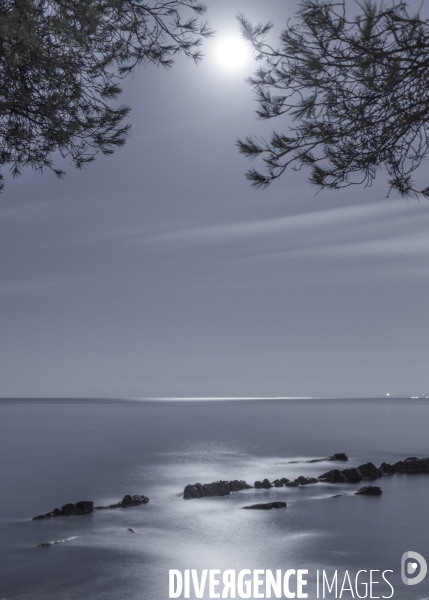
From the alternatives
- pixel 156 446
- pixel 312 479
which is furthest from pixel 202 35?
pixel 156 446

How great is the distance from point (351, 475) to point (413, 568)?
55.0 ft

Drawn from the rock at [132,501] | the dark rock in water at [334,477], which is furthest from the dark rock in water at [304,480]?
the rock at [132,501]

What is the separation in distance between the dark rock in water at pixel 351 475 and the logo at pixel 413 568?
1390 cm

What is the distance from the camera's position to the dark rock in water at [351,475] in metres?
34.0

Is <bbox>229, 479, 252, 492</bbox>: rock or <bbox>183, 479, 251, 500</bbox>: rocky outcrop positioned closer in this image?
<bbox>183, 479, 251, 500</bbox>: rocky outcrop

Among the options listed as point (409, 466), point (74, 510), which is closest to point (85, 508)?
point (74, 510)

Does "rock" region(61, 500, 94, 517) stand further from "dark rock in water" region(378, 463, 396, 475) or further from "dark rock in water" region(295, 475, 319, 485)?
"dark rock in water" region(378, 463, 396, 475)

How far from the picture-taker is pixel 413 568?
17.9m

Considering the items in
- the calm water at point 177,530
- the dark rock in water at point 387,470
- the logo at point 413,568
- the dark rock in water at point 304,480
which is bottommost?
the logo at point 413,568

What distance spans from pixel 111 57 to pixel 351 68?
4.16m

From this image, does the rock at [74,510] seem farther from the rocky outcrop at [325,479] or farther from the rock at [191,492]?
the rocky outcrop at [325,479]

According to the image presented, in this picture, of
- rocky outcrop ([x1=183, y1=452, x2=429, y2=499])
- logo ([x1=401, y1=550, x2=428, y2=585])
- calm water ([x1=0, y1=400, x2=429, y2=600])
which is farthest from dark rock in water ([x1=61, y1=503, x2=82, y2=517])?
logo ([x1=401, y1=550, x2=428, y2=585])

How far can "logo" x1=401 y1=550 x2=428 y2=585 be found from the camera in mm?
16484

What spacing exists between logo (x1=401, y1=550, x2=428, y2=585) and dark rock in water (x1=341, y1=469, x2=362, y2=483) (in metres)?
13.9
